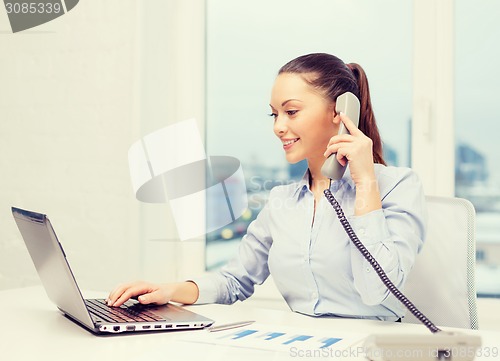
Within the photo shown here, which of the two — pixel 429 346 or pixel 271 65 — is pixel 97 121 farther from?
pixel 429 346

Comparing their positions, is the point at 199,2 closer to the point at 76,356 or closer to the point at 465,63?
the point at 465,63

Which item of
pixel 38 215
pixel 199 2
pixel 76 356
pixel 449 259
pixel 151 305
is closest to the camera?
pixel 76 356

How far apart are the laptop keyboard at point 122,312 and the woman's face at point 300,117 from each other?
43cm

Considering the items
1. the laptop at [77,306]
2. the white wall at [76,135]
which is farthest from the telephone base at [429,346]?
the white wall at [76,135]

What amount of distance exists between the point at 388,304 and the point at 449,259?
173 millimetres

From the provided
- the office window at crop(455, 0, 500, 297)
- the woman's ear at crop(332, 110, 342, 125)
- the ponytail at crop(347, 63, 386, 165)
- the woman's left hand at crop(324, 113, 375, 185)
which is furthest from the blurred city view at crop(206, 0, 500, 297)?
the woman's left hand at crop(324, 113, 375, 185)

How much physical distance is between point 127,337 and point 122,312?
0.48 ft

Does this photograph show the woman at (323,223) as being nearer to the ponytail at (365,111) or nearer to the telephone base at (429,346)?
the ponytail at (365,111)

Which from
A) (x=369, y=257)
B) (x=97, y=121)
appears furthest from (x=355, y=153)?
(x=97, y=121)

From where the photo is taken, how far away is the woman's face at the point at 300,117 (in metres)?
1.30

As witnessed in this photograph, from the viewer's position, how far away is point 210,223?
2318mm

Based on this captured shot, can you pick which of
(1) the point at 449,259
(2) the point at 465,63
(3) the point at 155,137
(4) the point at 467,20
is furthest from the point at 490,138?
(3) the point at 155,137

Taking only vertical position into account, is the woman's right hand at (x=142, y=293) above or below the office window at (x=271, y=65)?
below

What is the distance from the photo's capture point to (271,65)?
87.4 inches
